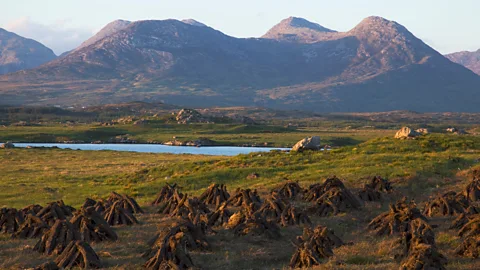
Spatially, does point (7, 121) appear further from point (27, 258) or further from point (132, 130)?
point (27, 258)

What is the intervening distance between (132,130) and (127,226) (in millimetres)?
122017

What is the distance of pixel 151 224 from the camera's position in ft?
93.9

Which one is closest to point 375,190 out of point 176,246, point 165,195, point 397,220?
point 397,220

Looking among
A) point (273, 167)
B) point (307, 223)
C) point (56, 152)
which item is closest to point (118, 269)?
point (307, 223)

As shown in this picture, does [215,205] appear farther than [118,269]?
Yes

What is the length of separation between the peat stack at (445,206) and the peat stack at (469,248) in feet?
25.1

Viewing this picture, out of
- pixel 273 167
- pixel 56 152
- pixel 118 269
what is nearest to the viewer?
pixel 118 269

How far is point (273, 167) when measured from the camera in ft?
162

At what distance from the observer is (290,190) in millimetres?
34625

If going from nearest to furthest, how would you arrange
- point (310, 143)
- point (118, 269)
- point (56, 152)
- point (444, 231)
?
point (118, 269) → point (444, 231) → point (310, 143) → point (56, 152)

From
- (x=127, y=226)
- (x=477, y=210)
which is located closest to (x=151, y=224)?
(x=127, y=226)

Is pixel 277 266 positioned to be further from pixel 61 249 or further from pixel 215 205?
pixel 215 205

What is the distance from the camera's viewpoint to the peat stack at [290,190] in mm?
34438

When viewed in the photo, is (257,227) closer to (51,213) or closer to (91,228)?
(91,228)
